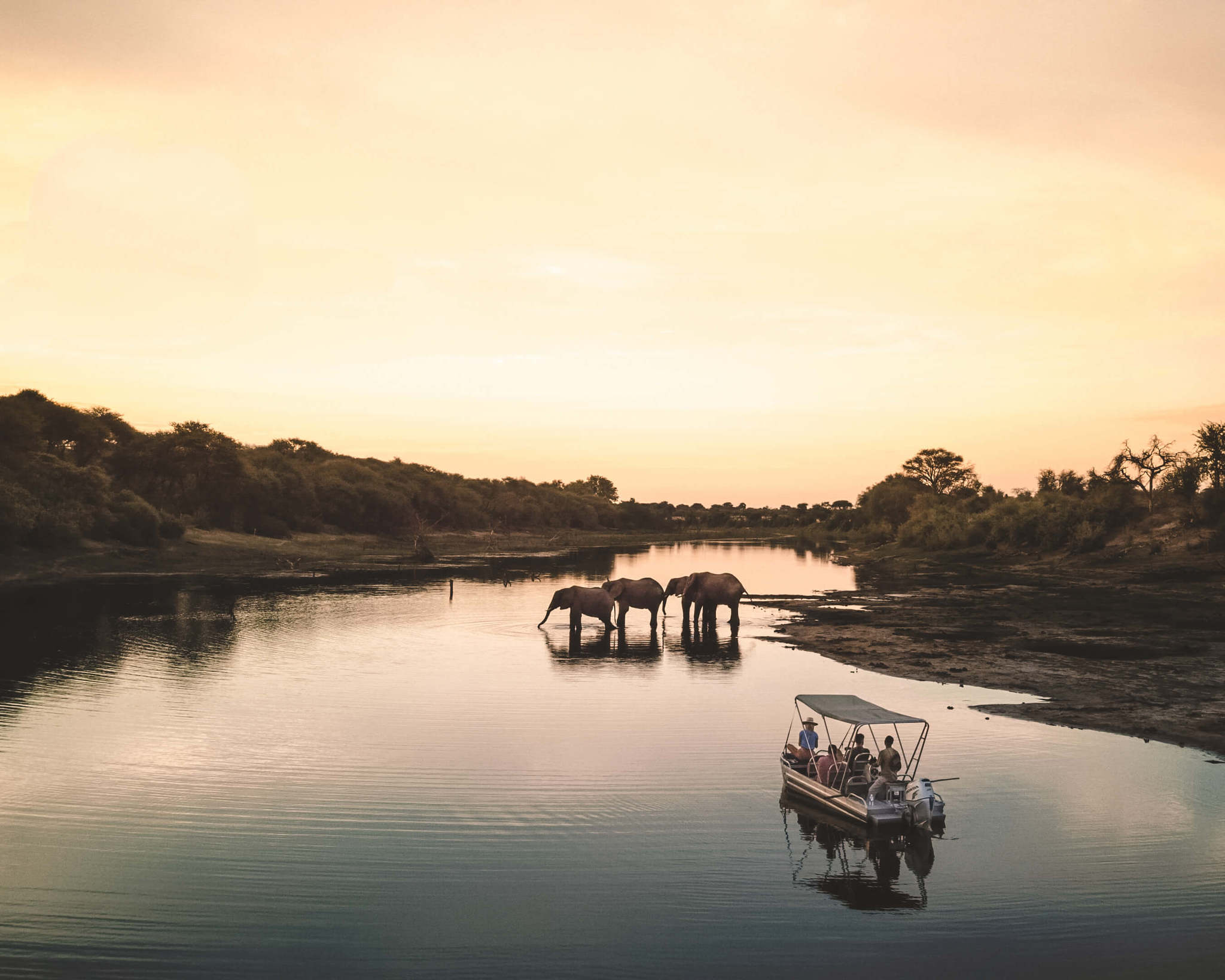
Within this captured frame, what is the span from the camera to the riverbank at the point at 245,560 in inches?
2539

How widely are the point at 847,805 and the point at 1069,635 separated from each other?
94.4 feet

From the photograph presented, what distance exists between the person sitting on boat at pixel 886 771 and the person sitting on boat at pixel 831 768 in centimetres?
74

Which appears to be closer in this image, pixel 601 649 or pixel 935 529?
pixel 601 649

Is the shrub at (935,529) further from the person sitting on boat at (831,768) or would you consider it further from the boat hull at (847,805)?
the boat hull at (847,805)

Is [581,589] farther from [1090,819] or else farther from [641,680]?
[1090,819]

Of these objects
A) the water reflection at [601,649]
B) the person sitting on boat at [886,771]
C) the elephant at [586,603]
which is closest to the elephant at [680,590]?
the water reflection at [601,649]

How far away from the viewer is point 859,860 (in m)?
16.2

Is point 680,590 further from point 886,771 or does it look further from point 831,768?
point 886,771

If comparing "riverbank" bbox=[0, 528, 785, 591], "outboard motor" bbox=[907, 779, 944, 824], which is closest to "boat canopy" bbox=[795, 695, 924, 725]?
"outboard motor" bbox=[907, 779, 944, 824]

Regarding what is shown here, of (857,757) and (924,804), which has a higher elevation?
(857,757)

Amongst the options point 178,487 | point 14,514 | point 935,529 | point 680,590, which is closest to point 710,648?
point 680,590

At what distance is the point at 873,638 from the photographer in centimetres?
4169

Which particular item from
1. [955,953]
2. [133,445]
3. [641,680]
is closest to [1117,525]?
[641,680]

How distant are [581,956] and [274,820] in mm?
8079
